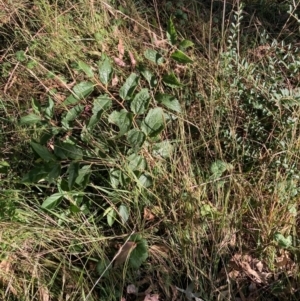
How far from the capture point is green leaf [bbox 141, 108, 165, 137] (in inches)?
78.8

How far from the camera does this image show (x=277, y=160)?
2105 mm

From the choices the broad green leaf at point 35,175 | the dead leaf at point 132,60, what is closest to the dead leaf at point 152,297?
the broad green leaf at point 35,175

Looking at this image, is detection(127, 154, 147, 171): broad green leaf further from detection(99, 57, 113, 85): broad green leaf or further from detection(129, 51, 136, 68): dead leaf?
detection(129, 51, 136, 68): dead leaf

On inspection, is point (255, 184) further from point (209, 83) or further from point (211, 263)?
point (209, 83)

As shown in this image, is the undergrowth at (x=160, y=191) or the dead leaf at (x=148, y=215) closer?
the undergrowth at (x=160, y=191)

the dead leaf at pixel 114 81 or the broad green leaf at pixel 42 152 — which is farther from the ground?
the dead leaf at pixel 114 81

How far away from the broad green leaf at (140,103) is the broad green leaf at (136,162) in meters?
0.18

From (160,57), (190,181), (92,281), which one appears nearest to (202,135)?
(190,181)

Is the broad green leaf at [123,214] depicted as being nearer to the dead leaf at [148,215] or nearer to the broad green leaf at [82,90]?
the dead leaf at [148,215]

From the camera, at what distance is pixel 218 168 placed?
2143mm

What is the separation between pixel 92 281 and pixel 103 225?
272 mm

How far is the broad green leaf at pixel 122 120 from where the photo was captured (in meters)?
1.97

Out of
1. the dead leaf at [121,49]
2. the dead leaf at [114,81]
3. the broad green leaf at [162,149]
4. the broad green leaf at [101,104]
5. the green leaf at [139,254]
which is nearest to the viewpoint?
the green leaf at [139,254]

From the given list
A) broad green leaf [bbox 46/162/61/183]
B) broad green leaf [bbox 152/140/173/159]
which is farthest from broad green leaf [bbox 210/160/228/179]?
broad green leaf [bbox 46/162/61/183]
